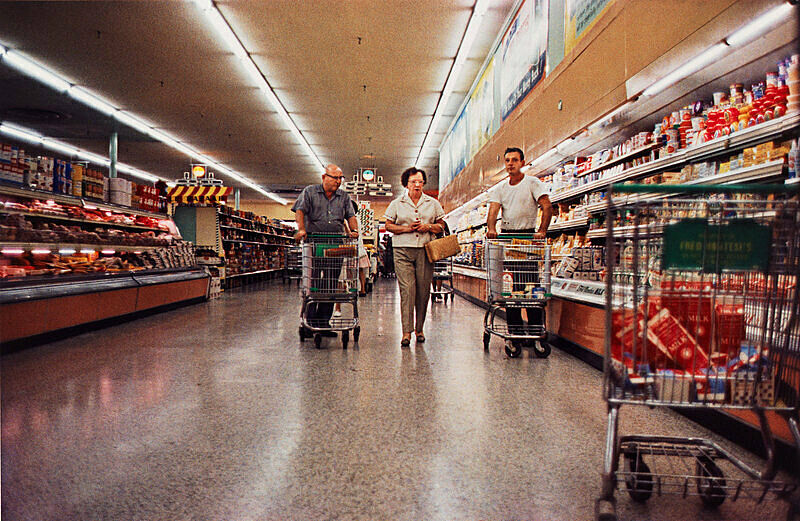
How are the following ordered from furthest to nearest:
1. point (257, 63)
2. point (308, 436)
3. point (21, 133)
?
point (21, 133)
point (257, 63)
point (308, 436)

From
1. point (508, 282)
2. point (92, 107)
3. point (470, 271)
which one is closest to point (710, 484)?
point (508, 282)

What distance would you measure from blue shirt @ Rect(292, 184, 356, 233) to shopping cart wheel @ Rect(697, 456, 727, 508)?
12.1 ft

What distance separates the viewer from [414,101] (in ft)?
39.0

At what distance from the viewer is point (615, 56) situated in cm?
372

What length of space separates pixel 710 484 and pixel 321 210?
12.7 ft

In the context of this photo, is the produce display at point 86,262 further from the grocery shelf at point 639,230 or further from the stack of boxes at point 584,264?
the stack of boxes at point 584,264

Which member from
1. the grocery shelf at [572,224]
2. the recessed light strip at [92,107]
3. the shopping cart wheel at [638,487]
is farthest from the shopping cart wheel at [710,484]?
the recessed light strip at [92,107]

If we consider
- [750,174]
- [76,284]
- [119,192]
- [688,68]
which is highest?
[688,68]

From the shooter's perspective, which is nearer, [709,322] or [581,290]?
[709,322]

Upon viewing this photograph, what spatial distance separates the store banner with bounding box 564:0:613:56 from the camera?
4.15m

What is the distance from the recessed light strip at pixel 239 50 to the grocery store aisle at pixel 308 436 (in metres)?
5.72

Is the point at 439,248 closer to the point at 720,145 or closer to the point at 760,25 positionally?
the point at 720,145

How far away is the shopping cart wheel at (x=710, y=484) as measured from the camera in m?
1.49

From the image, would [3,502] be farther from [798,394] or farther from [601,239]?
[601,239]
